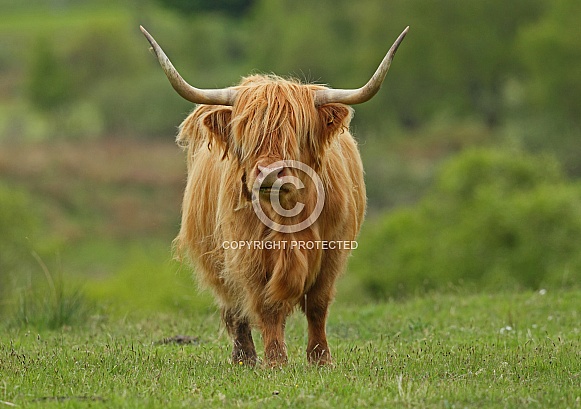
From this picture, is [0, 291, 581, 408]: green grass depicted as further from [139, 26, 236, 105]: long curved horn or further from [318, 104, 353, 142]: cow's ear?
[139, 26, 236, 105]: long curved horn

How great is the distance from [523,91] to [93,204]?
27890mm

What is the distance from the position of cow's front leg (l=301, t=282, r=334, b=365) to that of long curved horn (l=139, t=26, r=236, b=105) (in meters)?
1.41

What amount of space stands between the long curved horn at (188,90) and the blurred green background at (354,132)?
12.6 feet

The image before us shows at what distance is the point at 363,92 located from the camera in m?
6.28

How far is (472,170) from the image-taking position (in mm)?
28188

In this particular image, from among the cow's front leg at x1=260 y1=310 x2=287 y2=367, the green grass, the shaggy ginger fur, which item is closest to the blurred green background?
the green grass

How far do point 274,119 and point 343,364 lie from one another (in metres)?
1.64

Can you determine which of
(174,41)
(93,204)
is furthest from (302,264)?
(174,41)

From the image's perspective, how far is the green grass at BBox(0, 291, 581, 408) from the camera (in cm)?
508

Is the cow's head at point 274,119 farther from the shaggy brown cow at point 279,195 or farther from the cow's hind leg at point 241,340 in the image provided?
the cow's hind leg at point 241,340

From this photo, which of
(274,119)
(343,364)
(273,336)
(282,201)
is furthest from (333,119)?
(343,364)

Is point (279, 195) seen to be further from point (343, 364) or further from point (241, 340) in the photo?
point (241, 340)

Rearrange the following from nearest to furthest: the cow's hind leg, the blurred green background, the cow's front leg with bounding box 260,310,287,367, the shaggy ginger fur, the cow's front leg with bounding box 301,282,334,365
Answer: the shaggy ginger fur
the cow's front leg with bounding box 260,310,287,367
the cow's front leg with bounding box 301,282,334,365
the cow's hind leg
the blurred green background

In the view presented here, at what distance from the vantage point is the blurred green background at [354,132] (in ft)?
80.1
